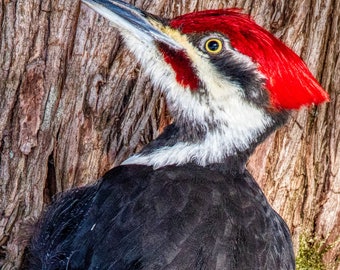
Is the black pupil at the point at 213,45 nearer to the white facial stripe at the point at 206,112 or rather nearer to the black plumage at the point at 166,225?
the white facial stripe at the point at 206,112

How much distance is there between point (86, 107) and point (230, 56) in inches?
38.8

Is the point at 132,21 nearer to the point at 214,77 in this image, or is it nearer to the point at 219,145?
the point at 214,77

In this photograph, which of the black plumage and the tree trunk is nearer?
the black plumage

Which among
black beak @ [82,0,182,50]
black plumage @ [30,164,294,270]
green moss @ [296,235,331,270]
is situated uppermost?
black beak @ [82,0,182,50]

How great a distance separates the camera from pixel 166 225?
448 cm

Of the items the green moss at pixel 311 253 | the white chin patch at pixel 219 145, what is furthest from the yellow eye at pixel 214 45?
the green moss at pixel 311 253

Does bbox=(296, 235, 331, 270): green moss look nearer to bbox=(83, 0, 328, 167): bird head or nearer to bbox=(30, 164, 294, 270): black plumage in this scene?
bbox=(30, 164, 294, 270): black plumage

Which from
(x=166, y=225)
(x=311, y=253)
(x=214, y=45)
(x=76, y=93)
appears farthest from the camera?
(x=311, y=253)

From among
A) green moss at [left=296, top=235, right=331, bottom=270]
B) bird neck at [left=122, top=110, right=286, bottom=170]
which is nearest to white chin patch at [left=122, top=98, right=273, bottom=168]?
Result: bird neck at [left=122, top=110, right=286, bottom=170]

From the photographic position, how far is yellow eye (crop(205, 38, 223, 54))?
4645 mm

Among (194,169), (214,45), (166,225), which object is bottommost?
(166,225)

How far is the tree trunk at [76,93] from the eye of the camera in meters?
5.10

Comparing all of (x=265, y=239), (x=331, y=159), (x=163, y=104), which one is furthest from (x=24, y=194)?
(x=331, y=159)

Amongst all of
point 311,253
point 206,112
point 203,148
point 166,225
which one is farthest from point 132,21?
point 311,253
